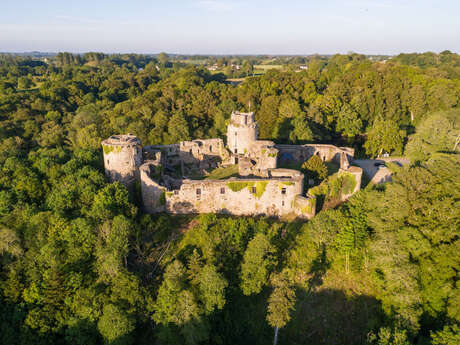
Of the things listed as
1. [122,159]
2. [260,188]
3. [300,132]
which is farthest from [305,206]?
[300,132]

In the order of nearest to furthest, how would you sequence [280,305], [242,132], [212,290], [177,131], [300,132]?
[280,305]
[212,290]
[242,132]
[300,132]
[177,131]

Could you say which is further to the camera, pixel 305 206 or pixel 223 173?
pixel 223 173

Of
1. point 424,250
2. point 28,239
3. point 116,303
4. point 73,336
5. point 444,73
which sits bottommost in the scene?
point 73,336

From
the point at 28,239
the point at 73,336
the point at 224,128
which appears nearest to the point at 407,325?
the point at 73,336

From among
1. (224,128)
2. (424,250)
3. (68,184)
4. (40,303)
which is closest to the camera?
(424,250)

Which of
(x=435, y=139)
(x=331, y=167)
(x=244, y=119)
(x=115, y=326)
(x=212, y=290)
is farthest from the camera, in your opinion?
(x=435, y=139)

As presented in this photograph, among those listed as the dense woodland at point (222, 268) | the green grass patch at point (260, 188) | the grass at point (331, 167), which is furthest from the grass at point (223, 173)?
the grass at point (331, 167)

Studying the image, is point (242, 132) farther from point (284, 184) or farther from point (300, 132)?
point (300, 132)

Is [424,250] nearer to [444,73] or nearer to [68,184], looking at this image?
[68,184]
